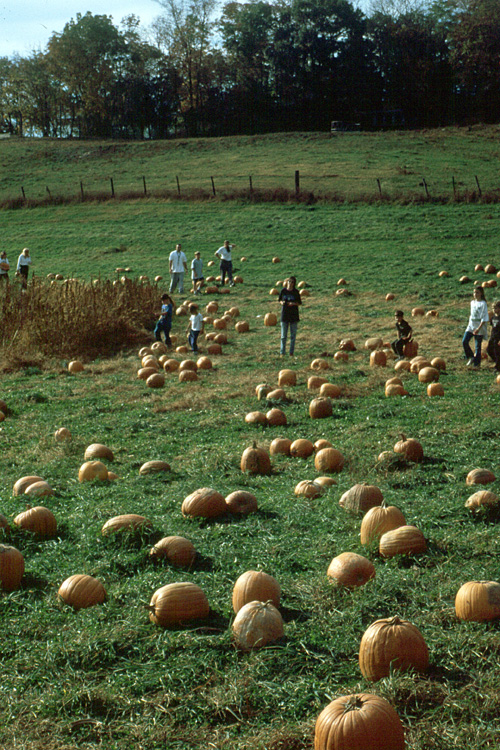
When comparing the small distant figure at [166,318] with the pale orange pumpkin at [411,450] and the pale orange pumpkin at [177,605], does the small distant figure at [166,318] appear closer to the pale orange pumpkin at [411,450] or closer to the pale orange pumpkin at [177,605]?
the pale orange pumpkin at [411,450]

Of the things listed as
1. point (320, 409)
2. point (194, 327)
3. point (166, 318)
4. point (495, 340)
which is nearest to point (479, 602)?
point (320, 409)

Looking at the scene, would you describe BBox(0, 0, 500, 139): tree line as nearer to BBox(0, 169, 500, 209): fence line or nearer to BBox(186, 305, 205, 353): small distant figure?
BBox(0, 169, 500, 209): fence line

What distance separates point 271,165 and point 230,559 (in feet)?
156

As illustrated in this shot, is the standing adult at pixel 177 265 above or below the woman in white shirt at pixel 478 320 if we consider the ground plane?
above

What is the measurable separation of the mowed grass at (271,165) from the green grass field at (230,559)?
86.6 ft

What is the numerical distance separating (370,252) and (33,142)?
57310 mm

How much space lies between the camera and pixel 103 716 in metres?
3.10

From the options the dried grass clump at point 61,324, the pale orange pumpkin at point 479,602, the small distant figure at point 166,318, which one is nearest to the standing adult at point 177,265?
the dried grass clump at point 61,324

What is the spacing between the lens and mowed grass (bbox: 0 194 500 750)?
10.1 ft

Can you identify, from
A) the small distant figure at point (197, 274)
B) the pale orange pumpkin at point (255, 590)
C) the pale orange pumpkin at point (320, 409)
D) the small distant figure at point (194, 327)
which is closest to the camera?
the pale orange pumpkin at point (255, 590)

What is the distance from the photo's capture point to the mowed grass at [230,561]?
10.1 ft

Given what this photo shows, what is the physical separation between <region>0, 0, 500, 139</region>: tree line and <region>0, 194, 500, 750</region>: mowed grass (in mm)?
67701

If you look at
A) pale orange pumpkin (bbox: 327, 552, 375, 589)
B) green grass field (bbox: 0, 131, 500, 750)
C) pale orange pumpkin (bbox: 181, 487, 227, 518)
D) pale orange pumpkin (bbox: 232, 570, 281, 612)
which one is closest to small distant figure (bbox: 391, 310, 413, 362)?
green grass field (bbox: 0, 131, 500, 750)

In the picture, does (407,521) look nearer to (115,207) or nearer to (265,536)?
(265,536)
